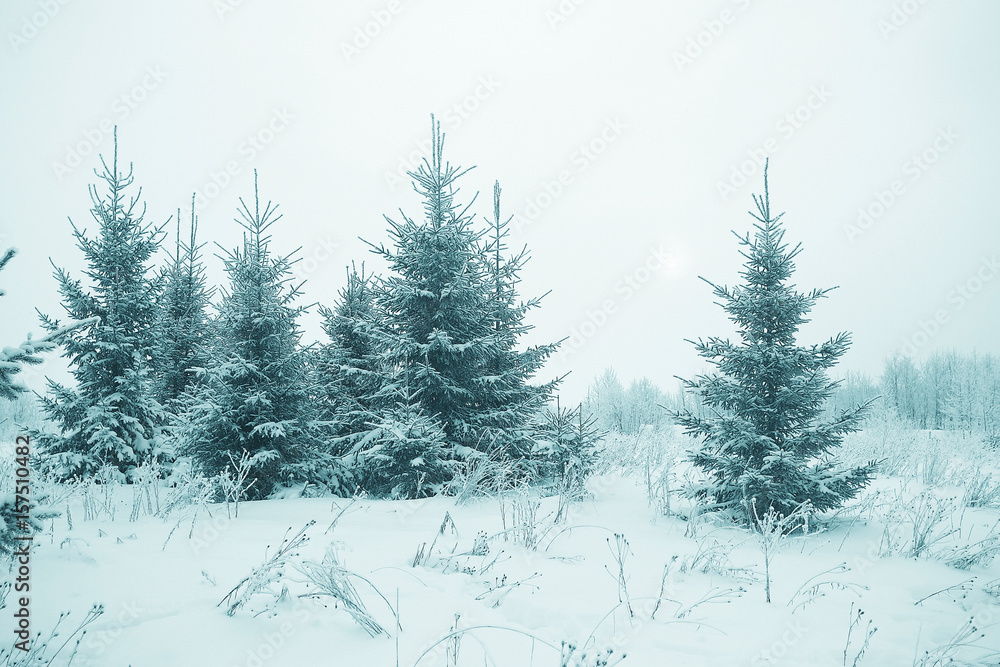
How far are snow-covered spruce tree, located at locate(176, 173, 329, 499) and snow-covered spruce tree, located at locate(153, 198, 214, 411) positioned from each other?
3.40m

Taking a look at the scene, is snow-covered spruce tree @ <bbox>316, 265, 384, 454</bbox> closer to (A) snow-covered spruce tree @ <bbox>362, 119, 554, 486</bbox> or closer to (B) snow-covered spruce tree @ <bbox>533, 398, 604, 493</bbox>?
(A) snow-covered spruce tree @ <bbox>362, 119, 554, 486</bbox>

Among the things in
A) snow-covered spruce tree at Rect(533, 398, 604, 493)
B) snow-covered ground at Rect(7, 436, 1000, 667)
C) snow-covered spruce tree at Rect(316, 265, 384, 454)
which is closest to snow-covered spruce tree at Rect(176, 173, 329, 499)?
snow-covered spruce tree at Rect(316, 265, 384, 454)

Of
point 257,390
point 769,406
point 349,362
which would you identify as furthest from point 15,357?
point 349,362

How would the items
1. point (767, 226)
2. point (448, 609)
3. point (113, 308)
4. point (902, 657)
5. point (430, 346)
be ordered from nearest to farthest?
point (902, 657) < point (448, 609) < point (767, 226) < point (430, 346) < point (113, 308)

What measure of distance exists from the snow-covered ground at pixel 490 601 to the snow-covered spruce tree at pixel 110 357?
5178 millimetres

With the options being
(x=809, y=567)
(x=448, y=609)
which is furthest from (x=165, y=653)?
(x=809, y=567)

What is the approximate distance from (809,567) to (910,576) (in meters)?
0.80

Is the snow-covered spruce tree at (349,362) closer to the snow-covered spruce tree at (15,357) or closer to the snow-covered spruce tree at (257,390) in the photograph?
the snow-covered spruce tree at (257,390)

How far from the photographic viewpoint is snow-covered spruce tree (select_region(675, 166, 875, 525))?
21.8ft

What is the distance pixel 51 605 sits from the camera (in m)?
2.73

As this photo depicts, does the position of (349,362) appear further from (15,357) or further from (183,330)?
(15,357)

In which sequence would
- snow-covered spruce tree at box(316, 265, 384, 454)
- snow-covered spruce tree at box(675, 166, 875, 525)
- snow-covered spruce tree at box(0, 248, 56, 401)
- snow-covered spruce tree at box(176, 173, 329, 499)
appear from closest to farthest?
snow-covered spruce tree at box(0, 248, 56, 401) → snow-covered spruce tree at box(675, 166, 875, 525) → snow-covered spruce tree at box(176, 173, 329, 499) → snow-covered spruce tree at box(316, 265, 384, 454)

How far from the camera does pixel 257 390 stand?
8.66 m

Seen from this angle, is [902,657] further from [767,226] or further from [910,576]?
[767,226]
